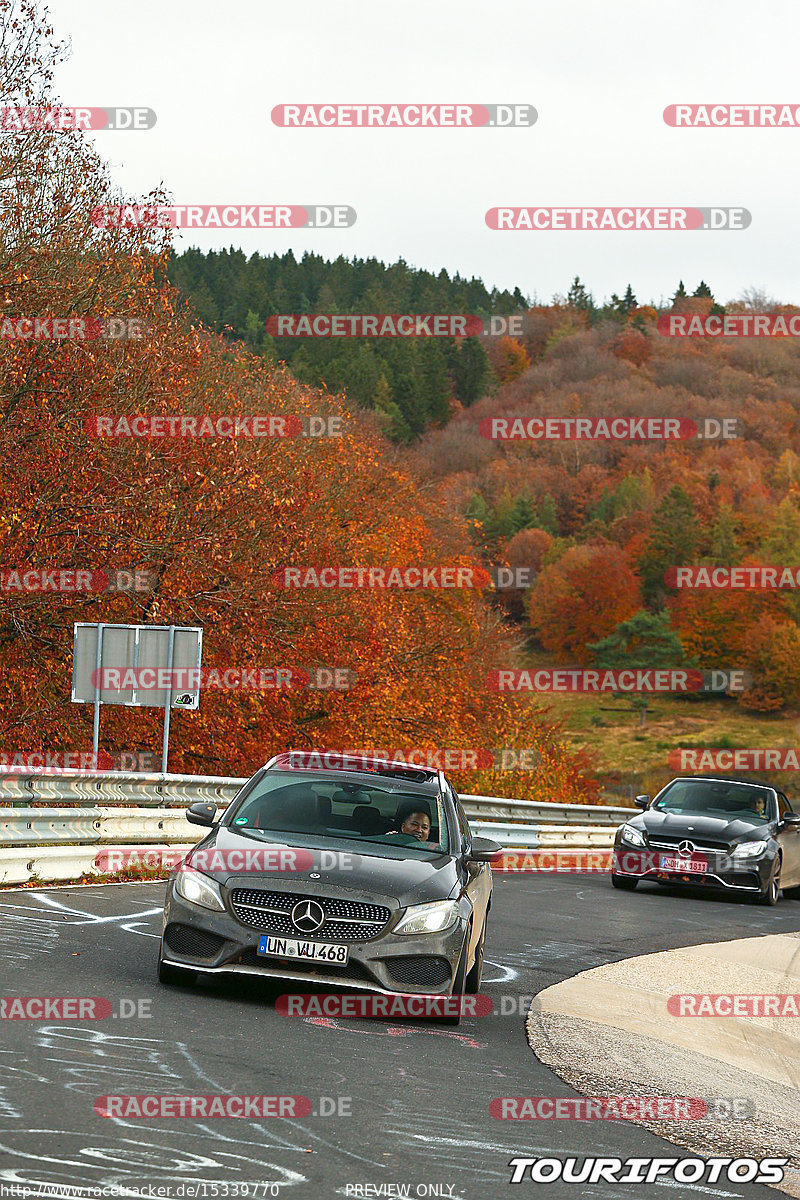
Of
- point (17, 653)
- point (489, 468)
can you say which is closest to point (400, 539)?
point (17, 653)

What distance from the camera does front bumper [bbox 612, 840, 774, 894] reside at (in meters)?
18.9

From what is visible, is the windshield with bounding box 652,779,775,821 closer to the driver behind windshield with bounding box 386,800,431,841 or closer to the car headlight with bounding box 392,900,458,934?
the driver behind windshield with bounding box 386,800,431,841

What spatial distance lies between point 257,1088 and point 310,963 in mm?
2142

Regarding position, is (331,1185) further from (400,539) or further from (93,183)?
(400,539)

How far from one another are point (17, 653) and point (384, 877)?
20.3m

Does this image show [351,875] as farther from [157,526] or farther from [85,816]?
[157,526]

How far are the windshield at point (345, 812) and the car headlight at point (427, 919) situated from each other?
0.69 metres

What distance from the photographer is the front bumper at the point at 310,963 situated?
826 cm

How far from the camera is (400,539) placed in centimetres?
5000
